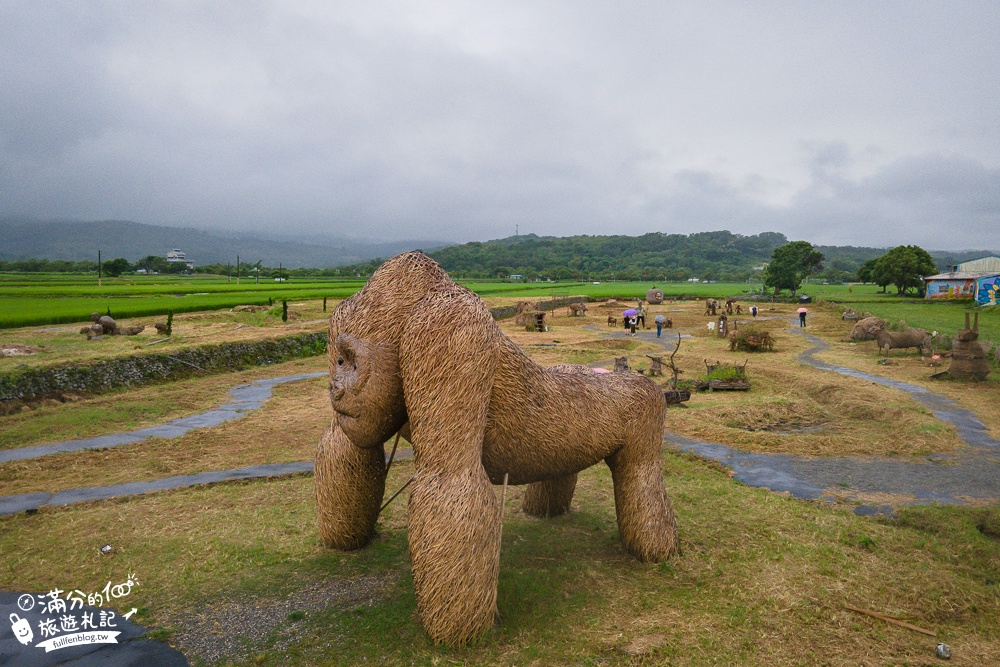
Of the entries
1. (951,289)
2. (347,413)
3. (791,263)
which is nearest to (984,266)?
(951,289)

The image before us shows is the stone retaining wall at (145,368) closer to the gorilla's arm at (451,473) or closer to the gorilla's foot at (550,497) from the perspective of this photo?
the gorilla's foot at (550,497)

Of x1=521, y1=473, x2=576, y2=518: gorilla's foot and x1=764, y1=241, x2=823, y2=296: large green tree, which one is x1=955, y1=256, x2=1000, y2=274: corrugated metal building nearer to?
x1=764, y1=241, x2=823, y2=296: large green tree

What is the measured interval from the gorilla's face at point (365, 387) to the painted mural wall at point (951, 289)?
186ft

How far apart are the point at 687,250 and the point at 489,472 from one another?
18037 centimetres

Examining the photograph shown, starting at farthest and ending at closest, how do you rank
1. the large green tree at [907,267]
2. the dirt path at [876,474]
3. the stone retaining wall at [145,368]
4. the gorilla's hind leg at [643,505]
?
the large green tree at [907,267], the stone retaining wall at [145,368], the dirt path at [876,474], the gorilla's hind leg at [643,505]

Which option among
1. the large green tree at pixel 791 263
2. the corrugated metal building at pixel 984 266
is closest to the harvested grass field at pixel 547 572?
the large green tree at pixel 791 263

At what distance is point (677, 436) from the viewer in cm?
1242

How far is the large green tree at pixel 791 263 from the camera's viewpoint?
59.9m

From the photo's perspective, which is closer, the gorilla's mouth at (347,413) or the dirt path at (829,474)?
the gorilla's mouth at (347,413)

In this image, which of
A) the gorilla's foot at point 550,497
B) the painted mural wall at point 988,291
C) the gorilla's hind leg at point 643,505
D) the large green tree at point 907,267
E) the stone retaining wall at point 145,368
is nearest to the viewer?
the gorilla's hind leg at point 643,505

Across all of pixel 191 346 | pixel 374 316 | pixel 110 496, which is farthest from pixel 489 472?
pixel 191 346

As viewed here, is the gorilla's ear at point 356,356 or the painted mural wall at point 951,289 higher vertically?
the painted mural wall at point 951,289

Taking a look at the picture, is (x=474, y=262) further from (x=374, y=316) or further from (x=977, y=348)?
(x=374, y=316)

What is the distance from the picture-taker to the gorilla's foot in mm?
7895
